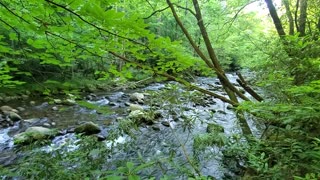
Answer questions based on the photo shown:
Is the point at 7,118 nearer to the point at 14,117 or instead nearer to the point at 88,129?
the point at 14,117

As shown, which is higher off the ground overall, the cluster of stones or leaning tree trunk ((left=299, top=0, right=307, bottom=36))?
leaning tree trunk ((left=299, top=0, right=307, bottom=36))

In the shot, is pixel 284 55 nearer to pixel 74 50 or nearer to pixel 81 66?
pixel 74 50

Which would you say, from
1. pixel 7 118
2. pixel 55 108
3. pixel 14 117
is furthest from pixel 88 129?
pixel 55 108

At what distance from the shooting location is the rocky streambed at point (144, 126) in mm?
3744

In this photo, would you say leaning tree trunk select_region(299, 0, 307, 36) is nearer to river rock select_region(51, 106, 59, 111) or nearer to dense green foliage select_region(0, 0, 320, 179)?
dense green foliage select_region(0, 0, 320, 179)

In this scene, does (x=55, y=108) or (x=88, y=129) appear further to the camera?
(x=55, y=108)

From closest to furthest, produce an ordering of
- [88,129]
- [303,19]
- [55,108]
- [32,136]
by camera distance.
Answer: [303,19] < [32,136] < [88,129] < [55,108]

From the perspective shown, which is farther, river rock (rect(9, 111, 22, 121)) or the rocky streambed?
river rock (rect(9, 111, 22, 121))

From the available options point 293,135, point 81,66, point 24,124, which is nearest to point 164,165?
point 293,135

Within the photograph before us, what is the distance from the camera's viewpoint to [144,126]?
223 inches

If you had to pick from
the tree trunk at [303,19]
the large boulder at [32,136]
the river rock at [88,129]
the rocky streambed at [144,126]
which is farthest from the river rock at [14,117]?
the tree trunk at [303,19]

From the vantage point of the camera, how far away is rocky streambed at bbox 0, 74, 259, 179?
3744 millimetres

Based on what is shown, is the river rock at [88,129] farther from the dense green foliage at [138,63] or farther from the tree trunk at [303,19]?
the tree trunk at [303,19]

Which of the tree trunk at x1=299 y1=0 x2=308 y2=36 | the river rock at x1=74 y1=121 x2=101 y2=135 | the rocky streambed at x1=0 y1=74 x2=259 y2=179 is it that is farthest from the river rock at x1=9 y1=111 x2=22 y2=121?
the tree trunk at x1=299 y1=0 x2=308 y2=36
